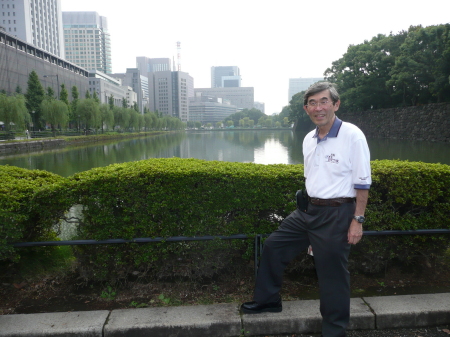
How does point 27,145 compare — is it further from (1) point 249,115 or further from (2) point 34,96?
(1) point 249,115

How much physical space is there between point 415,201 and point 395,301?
2.90 ft

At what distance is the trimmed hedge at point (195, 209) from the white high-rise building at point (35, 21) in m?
104

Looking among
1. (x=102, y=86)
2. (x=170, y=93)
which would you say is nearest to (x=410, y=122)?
(x=102, y=86)

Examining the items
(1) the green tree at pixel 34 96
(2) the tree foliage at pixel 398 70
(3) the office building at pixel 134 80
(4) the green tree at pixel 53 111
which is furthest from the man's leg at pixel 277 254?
(3) the office building at pixel 134 80

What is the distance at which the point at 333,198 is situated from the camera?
2359mm

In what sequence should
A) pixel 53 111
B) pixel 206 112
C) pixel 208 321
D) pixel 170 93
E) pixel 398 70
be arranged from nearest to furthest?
pixel 208 321
pixel 398 70
pixel 53 111
pixel 170 93
pixel 206 112

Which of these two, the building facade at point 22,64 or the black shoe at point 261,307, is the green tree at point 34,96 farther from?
the black shoe at point 261,307

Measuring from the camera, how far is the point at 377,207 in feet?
10.4

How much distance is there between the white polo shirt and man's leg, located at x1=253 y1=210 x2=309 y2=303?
0.32 m

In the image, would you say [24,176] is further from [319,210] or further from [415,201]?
[415,201]

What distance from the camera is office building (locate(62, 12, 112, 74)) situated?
540ft

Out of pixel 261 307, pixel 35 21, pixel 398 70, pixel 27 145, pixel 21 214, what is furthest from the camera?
pixel 35 21

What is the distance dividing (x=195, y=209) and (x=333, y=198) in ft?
3.92

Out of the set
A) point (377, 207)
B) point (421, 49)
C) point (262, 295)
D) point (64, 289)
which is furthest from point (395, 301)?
point (421, 49)
